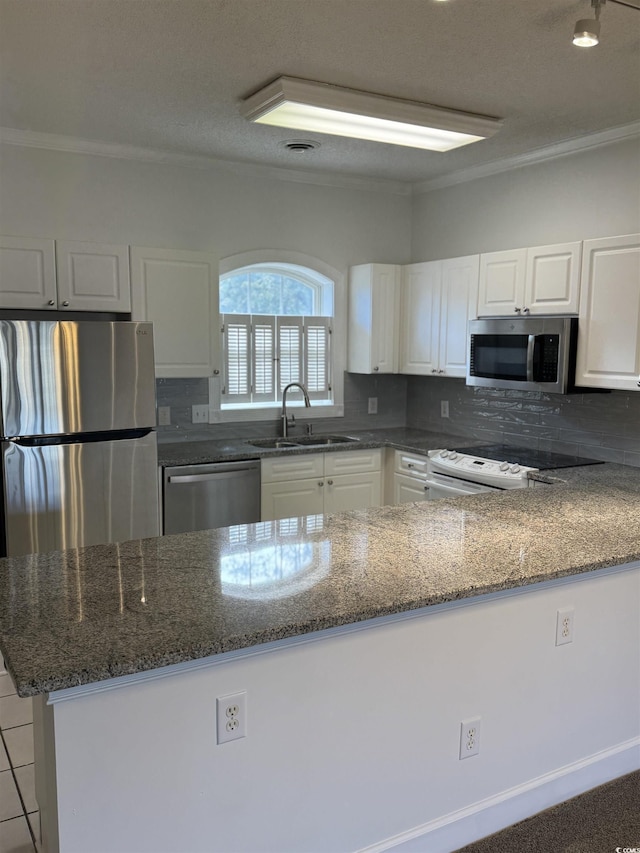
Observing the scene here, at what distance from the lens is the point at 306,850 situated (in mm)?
1914

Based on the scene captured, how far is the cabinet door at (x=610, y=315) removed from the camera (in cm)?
345

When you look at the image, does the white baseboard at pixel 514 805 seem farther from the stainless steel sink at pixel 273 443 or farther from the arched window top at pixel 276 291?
the arched window top at pixel 276 291

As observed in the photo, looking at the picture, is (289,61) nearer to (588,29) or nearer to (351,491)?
(588,29)

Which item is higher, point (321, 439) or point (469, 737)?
point (321, 439)

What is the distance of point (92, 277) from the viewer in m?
3.80

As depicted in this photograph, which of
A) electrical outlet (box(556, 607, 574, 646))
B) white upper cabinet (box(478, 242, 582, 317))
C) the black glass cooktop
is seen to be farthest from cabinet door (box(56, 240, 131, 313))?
electrical outlet (box(556, 607, 574, 646))

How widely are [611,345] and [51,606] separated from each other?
2948mm

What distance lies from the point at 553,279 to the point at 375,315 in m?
1.43

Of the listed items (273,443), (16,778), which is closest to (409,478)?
(273,443)

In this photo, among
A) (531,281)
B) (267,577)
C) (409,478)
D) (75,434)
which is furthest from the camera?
(409,478)

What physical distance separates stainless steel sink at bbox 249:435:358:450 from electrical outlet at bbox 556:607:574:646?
248cm

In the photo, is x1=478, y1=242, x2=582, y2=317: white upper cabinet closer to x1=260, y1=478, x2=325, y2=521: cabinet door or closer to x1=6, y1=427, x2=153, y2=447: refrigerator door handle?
x1=260, y1=478, x2=325, y2=521: cabinet door

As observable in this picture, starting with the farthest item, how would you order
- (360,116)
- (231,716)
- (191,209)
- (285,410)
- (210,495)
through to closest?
(285,410) < (191,209) < (210,495) < (360,116) < (231,716)

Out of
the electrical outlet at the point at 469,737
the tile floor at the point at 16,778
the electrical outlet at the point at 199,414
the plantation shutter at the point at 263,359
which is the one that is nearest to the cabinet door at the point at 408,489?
the plantation shutter at the point at 263,359
